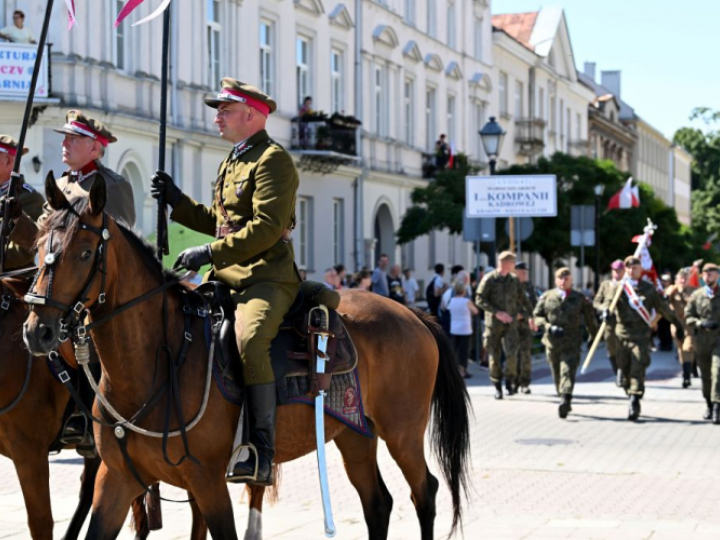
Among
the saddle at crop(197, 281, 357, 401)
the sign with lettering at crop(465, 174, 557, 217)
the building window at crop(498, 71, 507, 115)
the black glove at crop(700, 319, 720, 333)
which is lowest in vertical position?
the black glove at crop(700, 319, 720, 333)

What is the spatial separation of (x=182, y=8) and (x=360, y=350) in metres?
21.9

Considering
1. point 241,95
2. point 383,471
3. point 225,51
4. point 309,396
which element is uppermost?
point 225,51

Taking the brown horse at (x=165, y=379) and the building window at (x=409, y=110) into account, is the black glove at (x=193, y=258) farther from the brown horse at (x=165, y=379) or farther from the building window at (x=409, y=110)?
the building window at (x=409, y=110)

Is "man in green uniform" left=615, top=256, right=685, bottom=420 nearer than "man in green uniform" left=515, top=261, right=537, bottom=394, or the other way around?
"man in green uniform" left=615, top=256, right=685, bottom=420

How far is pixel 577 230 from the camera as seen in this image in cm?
3219

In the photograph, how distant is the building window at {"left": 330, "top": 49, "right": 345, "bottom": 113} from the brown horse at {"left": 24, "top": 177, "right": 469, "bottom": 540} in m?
30.0

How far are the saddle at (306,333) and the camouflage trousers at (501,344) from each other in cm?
1258

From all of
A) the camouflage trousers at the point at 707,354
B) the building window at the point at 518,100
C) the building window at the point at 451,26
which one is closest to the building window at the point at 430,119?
the building window at the point at 451,26

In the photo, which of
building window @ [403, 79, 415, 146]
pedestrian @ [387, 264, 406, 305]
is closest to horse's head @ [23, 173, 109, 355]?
pedestrian @ [387, 264, 406, 305]

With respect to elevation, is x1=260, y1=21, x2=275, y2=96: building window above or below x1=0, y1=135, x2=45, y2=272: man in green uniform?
above

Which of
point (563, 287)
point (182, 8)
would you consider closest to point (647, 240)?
point (563, 287)

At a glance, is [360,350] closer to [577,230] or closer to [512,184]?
[512,184]

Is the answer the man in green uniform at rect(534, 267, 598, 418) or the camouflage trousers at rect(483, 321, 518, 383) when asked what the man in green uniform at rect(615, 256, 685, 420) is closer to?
the man in green uniform at rect(534, 267, 598, 418)

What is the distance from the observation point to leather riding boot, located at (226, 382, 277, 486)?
6.41 meters
